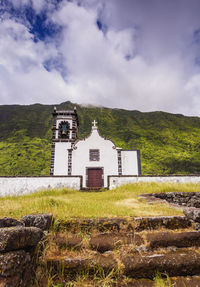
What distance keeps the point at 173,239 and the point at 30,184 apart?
12.2 m

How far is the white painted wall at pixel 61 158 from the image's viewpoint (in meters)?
18.1

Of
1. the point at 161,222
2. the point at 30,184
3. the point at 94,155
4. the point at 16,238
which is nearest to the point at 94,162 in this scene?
the point at 94,155

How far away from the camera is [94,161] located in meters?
17.9

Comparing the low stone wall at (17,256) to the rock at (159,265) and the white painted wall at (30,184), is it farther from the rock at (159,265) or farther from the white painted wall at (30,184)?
the white painted wall at (30,184)

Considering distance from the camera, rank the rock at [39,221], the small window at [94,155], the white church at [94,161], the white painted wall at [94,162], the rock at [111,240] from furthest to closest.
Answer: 1. the small window at [94,155]
2. the white painted wall at [94,162]
3. the white church at [94,161]
4. the rock at [39,221]
5. the rock at [111,240]

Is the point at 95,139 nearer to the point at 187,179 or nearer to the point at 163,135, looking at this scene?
the point at 187,179

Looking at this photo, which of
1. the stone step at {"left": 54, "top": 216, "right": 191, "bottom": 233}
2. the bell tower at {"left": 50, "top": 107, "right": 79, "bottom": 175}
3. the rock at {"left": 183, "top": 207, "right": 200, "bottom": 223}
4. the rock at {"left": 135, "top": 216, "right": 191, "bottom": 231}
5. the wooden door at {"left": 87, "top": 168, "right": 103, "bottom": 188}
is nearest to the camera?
the stone step at {"left": 54, "top": 216, "right": 191, "bottom": 233}

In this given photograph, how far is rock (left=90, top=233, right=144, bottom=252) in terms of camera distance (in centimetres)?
296

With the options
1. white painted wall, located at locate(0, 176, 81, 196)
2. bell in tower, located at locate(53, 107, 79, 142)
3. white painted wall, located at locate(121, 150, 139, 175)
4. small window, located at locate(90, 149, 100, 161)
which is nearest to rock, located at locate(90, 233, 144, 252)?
white painted wall, located at locate(0, 176, 81, 196)

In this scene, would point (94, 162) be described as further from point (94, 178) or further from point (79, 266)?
point (79, 266)

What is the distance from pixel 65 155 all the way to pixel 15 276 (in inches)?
670

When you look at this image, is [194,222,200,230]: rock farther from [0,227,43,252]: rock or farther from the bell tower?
the bell tower

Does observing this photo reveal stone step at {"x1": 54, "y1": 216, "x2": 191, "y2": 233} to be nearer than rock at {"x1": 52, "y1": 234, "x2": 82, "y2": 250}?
No

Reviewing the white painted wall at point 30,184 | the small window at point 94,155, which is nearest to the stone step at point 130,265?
the white painted wall at point 30,184
